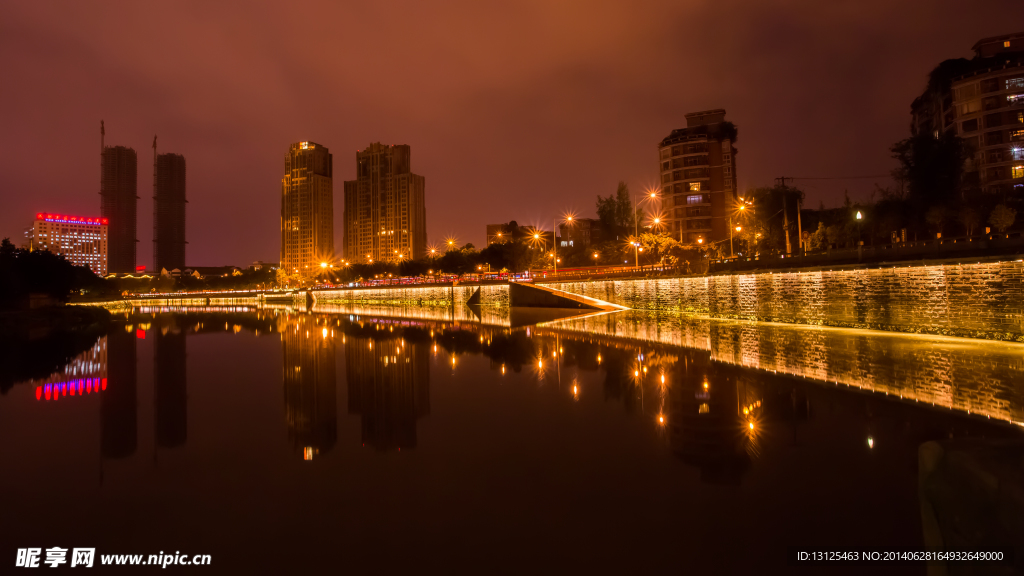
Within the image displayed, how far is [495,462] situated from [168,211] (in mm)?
228090

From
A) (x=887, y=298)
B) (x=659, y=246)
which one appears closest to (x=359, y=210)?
(x=659, y=246)

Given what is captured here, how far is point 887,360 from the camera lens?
12828mm

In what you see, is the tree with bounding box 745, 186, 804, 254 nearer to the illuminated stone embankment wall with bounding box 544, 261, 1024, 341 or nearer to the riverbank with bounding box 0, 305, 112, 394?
the illuminated stone embankment wall with bounding box 544, 261, 1024, 341

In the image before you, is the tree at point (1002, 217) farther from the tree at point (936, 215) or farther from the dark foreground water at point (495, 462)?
the dark foreground water at point (495, 462)

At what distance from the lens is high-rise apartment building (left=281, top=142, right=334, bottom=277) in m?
157

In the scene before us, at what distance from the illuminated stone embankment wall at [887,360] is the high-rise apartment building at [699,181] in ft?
167

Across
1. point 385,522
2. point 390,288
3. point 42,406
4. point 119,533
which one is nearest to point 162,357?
point 42,406

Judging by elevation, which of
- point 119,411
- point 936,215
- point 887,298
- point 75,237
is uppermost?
point 75,237

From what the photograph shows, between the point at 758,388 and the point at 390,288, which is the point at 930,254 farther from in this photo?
the point at 390,288

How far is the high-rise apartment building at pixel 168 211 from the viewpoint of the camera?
183 metres

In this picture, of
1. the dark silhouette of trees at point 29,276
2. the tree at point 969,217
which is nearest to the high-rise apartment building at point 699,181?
the tree at point 969,217

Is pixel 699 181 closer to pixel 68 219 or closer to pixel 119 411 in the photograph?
pixel 119 411

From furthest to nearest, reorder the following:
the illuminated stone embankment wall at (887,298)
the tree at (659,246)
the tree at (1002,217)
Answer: the tree at (659,246)
the tree at (1002,217)
the illuminated stone embankment wall at (887,298)

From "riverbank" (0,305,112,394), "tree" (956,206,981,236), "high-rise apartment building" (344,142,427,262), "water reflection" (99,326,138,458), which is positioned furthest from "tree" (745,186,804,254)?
"high-rise apartment building" (344,142,427,262)
